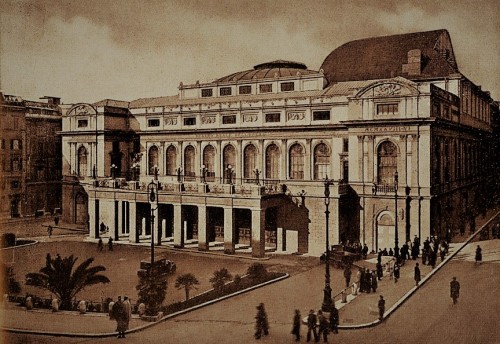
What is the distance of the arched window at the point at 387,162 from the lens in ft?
Result: 65.7

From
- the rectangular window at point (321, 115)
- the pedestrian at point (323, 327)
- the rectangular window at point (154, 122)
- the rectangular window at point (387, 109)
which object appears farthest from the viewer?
the rectangular window at point (154, 122)

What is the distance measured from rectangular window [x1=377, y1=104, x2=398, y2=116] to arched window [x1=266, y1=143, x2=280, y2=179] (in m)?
5.99

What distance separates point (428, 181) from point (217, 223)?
9482mm

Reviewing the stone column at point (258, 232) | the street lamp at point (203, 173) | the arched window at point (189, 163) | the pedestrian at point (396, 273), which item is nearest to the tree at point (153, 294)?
the stone column at point (258, 232)

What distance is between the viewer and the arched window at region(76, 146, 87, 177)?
2770cm

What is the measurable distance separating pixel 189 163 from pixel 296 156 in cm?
583

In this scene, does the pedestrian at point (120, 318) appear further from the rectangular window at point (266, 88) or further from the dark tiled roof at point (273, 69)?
the rectangular window at point (266, 88)

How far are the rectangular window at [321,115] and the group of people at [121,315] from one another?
46.1ft

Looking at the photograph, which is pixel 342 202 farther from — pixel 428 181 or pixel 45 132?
pixel 45 132

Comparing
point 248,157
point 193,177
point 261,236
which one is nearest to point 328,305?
point 261,236

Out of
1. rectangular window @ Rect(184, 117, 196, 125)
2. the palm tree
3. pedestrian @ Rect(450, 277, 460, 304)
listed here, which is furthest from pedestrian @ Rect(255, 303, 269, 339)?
rectangular window @ Rect(184, 117, 196, 125)

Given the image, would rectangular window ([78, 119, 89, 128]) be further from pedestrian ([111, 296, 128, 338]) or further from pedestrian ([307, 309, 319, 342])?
pedestrian ([307, 309, 319, 342])

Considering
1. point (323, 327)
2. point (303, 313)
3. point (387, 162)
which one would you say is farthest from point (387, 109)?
point (323, 327)

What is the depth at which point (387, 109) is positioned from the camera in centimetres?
1991
